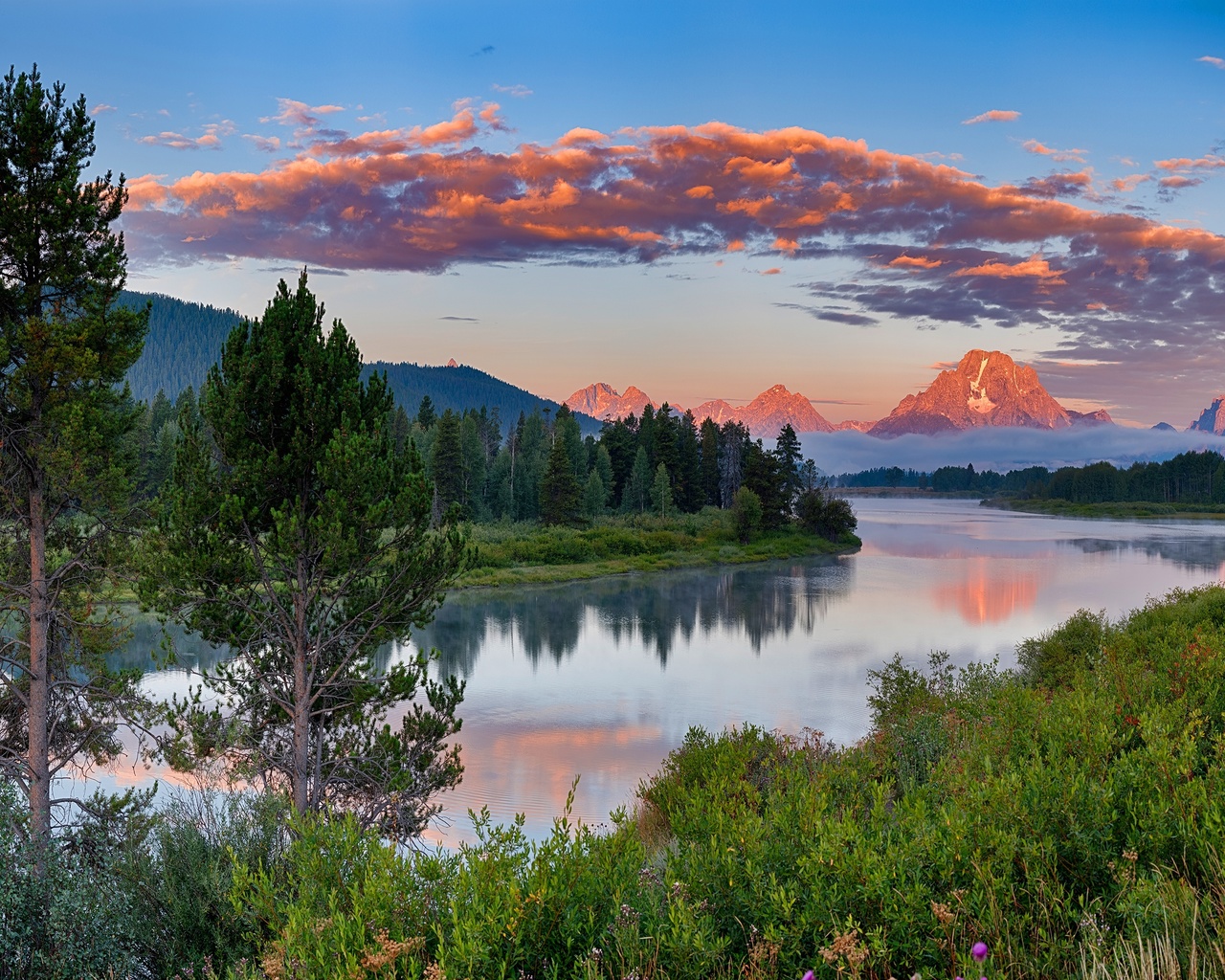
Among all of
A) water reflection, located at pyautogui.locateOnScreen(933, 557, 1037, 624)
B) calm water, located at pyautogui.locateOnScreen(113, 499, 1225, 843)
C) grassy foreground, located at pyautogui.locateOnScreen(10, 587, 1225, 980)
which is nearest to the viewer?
grassy foreground, located at pyautogui.locateOnScreen(10, 587, 1225, 980)

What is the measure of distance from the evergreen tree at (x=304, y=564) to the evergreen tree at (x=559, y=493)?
61.7 meters

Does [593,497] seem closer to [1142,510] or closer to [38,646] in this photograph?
[38,646]

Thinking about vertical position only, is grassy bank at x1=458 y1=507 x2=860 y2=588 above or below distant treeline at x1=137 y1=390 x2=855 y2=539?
below

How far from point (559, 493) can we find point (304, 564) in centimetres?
6386

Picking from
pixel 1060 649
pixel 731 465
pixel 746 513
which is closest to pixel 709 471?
pixel 731 465

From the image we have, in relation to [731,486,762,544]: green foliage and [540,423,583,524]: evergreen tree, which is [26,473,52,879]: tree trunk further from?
[731,486,762,544]: green foliage

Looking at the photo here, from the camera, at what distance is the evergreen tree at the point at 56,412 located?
41.0 ft

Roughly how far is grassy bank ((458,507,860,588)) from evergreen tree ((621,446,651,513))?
5.73m

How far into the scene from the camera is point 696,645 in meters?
39.3

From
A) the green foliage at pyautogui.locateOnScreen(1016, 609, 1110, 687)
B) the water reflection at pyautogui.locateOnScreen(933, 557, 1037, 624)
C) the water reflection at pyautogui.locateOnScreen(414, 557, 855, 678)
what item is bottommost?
the water reflection at pyautogui.locateOnScreen(414, 557, 855, 678)

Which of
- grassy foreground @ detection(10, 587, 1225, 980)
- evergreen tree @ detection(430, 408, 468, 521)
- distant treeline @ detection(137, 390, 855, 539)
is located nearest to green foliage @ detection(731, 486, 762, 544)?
distant treeline @ detection(137, 390, 855, 539)

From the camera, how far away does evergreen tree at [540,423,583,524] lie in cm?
7638

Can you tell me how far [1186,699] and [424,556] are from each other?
10048mm

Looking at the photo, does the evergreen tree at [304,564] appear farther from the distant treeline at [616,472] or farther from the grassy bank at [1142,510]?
the grassy bank at [1142,510]
